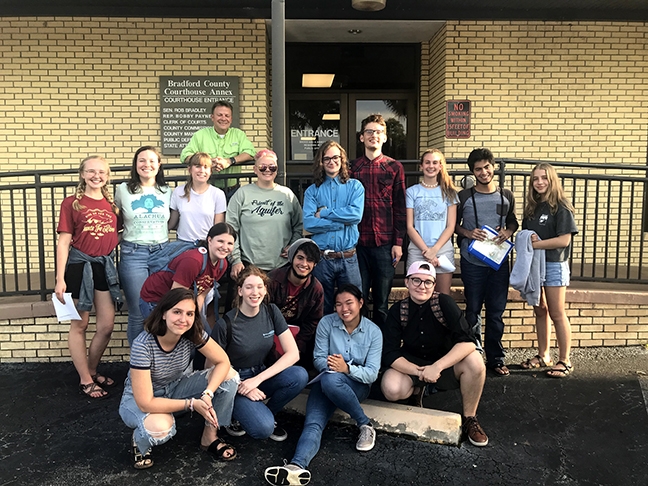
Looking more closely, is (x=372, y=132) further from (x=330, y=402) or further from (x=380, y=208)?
(x=330, y=402)

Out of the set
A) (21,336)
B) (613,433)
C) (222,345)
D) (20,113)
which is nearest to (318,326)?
(222,345)

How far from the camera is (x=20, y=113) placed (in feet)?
21.4

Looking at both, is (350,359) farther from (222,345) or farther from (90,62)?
(90,62)

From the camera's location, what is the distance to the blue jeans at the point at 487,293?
424 cm

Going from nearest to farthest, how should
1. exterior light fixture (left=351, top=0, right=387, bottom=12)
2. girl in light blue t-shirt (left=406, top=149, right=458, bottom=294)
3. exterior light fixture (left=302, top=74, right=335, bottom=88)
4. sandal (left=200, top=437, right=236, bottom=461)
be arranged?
sandal (left=200, top=437, right=236, bottom=461), girl in light blue t-shirt (left=406, top=149, right=458, bottom=294), exterior light fixture (left=351, top=0, right=387, bottom=12), exterior light fixture (left=302, top=74, right=335, bottom=88)

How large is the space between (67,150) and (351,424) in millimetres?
5179

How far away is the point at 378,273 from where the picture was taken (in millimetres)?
4105

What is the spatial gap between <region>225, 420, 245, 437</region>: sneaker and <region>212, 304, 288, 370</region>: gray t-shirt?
362mm

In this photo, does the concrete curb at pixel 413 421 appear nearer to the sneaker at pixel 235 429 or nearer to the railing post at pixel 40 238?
the sneaker at pixel 235 429

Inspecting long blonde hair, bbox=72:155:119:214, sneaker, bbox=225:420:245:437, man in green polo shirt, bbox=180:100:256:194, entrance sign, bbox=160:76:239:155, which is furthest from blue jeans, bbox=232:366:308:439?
entrance sign, bbox=160:76:239:155

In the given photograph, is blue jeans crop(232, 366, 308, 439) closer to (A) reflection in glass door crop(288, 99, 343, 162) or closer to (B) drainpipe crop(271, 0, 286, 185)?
(B) drainpipe crop(271, 0, 286, 185)

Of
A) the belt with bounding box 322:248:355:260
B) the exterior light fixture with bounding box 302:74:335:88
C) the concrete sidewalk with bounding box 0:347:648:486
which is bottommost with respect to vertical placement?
the concrete sidewalk with bounding box 0:347:648:486

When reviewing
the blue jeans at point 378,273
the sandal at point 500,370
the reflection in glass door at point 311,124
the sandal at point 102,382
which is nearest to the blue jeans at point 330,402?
the blue jeans at point 378,273

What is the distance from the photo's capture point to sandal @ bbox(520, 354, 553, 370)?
14.4ft
